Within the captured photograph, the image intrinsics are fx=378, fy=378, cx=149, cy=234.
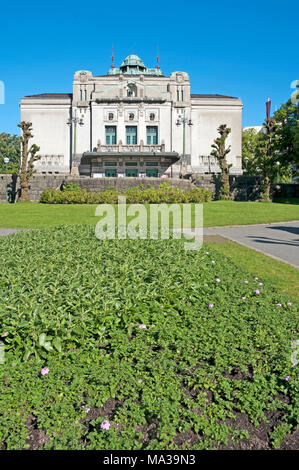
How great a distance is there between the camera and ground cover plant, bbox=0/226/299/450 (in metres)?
2.95

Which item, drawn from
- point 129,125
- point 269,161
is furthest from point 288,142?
point 129,125

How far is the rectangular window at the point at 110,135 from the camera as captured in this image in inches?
1997

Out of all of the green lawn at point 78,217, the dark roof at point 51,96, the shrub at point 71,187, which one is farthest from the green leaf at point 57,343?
the dark roof at point 51,96

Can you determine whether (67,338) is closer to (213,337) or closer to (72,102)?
(213,337)

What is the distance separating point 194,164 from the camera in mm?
52688

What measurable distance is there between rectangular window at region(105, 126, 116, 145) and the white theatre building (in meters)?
0.13

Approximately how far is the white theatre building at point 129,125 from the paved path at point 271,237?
1310 inches

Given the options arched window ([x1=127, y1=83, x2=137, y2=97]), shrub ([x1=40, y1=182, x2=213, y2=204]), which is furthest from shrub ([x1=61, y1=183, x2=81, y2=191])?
arched window ([x1=127, y1=83, x2=137, y2=97])

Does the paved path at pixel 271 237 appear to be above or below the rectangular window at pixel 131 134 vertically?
below

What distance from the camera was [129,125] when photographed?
50406 mm

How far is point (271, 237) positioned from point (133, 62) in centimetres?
5575

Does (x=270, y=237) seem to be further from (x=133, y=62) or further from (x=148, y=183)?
(x=133, y=62)

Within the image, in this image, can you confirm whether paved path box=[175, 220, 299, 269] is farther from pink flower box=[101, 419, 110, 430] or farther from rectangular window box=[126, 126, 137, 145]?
rectangular window box=[126, 126, 137, 145]

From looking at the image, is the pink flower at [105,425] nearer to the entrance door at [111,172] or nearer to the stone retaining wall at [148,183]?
the stone retaining wall at [148,183]
